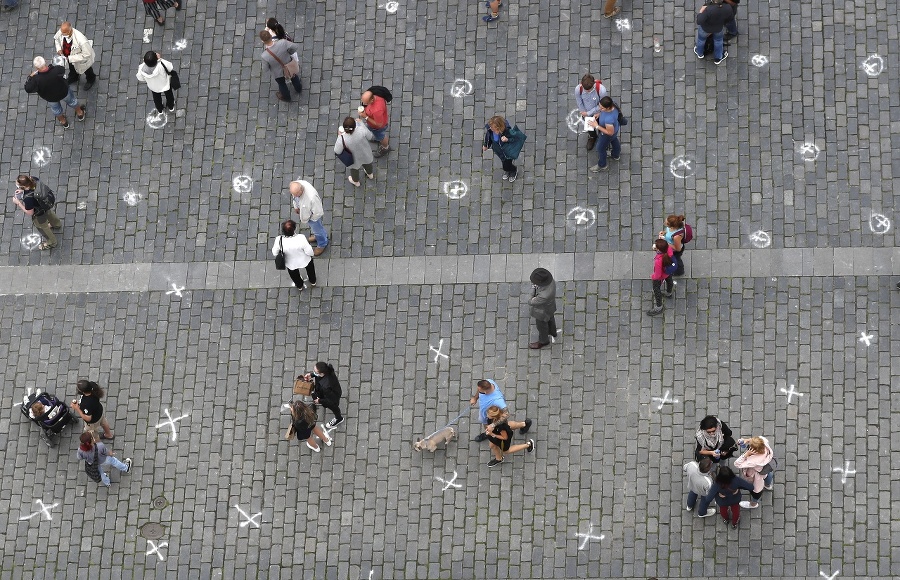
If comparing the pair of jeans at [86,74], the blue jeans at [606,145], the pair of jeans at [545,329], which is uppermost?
the pair of jeans at [86,74]

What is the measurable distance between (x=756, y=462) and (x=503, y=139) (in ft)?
19.6

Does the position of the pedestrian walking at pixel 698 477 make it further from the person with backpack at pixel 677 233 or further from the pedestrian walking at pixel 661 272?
the person with backpack at pixel 677 233

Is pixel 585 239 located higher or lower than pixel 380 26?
lower

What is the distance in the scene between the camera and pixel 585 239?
18.8 meters

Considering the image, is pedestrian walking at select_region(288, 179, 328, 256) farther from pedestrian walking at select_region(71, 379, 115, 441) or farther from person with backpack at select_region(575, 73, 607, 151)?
person with backpack at select_region(575, 73, 607, 151)

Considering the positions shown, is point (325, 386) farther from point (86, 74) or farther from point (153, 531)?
point (86, 74)

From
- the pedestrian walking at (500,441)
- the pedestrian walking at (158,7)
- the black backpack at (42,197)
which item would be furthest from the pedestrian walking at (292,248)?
the pedestrian walking at (158,7)

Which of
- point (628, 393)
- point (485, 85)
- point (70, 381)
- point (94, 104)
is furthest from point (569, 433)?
point (94, 104)

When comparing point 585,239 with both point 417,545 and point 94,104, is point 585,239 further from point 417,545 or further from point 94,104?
point 94,104

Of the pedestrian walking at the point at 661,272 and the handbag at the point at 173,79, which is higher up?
the handbag at the point at 173,79

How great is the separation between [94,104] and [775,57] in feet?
37.0

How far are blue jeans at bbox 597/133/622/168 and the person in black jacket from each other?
5343 mm

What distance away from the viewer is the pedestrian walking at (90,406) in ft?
56.3

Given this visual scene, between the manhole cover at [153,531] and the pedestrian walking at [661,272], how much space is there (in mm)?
7758
